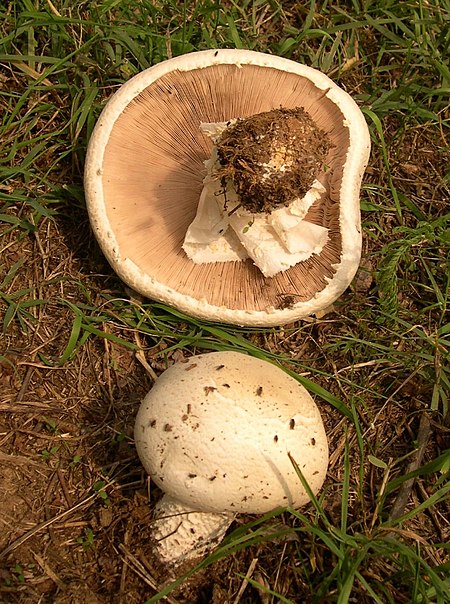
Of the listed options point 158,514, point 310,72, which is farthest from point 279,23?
point 158,514

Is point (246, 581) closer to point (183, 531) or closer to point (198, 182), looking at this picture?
point (183, 531)

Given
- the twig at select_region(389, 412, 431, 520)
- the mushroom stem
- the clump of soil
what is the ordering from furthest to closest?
the twig at select_region(389, 412, 431, 520) < the mushroom stem < the clump of soil

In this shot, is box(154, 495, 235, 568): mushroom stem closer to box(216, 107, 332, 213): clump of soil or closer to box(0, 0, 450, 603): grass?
box(0, 0, 450, 603): grass

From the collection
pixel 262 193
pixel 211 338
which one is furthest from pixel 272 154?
pixel 211 338

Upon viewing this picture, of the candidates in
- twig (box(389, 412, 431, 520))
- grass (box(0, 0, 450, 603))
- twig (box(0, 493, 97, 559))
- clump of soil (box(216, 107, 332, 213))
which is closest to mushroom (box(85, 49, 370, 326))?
grass (box(0, 0, 450, 603))

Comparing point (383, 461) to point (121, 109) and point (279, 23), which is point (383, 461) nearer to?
point (121, 109)
